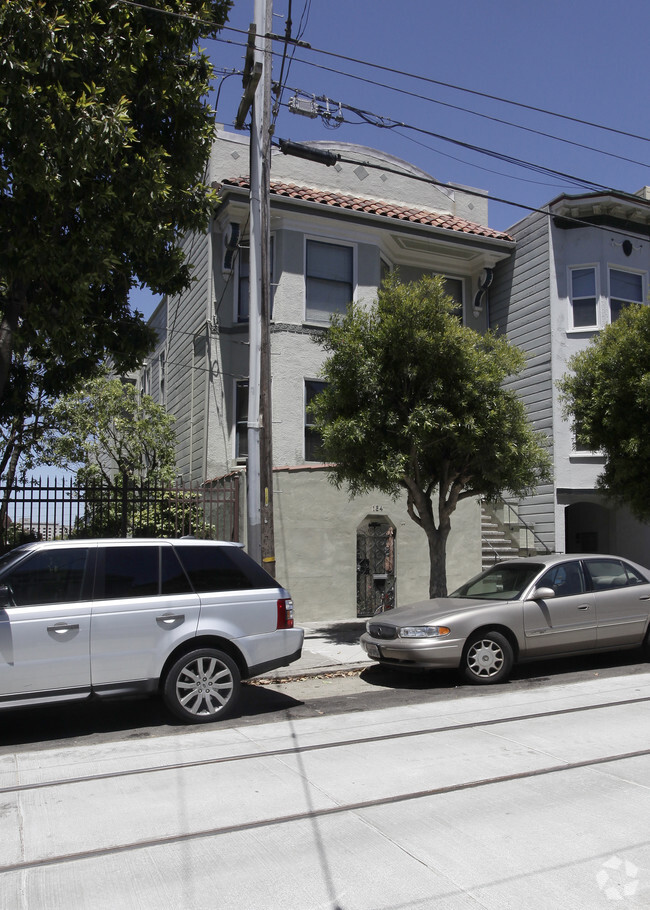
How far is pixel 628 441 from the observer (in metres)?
13.6

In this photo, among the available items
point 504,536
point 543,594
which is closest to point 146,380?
point 504,536

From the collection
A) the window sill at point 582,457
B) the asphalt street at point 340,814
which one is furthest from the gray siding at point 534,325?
the asphalt street at point 340,814

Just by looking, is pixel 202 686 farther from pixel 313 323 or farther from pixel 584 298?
pixel 584 298

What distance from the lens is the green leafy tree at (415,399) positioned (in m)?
11.7

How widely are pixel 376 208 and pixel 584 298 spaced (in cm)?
541

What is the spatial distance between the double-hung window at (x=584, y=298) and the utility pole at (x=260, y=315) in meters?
9.93

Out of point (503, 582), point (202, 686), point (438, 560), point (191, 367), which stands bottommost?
point (202, 686)

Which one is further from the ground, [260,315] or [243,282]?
[243,282]

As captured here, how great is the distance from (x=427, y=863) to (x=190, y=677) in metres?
3.67

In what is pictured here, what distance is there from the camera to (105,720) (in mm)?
7941

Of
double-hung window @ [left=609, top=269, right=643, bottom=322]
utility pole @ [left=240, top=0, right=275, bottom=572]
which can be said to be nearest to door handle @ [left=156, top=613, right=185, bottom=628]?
utility pole @ [left=240, top=0, right=275, bottom=572]

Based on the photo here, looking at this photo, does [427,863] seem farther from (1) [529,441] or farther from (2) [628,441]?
(2) [628,441]

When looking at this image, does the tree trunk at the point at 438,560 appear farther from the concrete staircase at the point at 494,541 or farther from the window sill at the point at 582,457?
the window sill at the point at 582,457

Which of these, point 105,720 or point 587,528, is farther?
point 587,528
